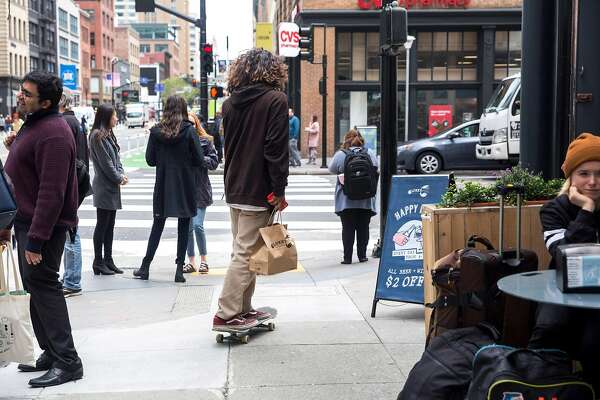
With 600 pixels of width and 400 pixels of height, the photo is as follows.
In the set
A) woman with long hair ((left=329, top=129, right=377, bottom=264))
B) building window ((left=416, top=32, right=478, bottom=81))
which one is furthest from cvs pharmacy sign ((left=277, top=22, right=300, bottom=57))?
woman with long hair ((left=329, top=129, right=377, bottom=264))

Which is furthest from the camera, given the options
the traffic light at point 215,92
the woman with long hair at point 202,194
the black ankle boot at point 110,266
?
the traffic light at point 215,92

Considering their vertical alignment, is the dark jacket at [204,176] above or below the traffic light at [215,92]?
below

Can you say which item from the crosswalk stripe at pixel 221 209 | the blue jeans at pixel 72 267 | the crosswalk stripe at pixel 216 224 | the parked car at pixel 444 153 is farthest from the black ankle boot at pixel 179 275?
the parked car at pixel 444 153

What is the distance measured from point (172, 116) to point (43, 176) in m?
3.42

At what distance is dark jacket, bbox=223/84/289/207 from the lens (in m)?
5.79

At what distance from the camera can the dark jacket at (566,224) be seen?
4.14 metres

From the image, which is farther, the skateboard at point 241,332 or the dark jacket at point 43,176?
the skateboard at point 241,332

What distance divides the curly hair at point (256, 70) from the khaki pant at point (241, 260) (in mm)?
954

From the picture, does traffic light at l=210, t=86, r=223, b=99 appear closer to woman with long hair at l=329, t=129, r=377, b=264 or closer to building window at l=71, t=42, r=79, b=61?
woman with long hair at l=329, t=129, r=377, b=264

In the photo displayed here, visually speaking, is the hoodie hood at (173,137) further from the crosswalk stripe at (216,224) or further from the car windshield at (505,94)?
the car windshield at (505,94)

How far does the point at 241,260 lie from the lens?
5898 mm

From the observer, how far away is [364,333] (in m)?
6.20

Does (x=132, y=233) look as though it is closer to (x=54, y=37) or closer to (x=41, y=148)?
(x=41, y=148)

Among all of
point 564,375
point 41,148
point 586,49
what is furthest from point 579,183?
point 41,148
